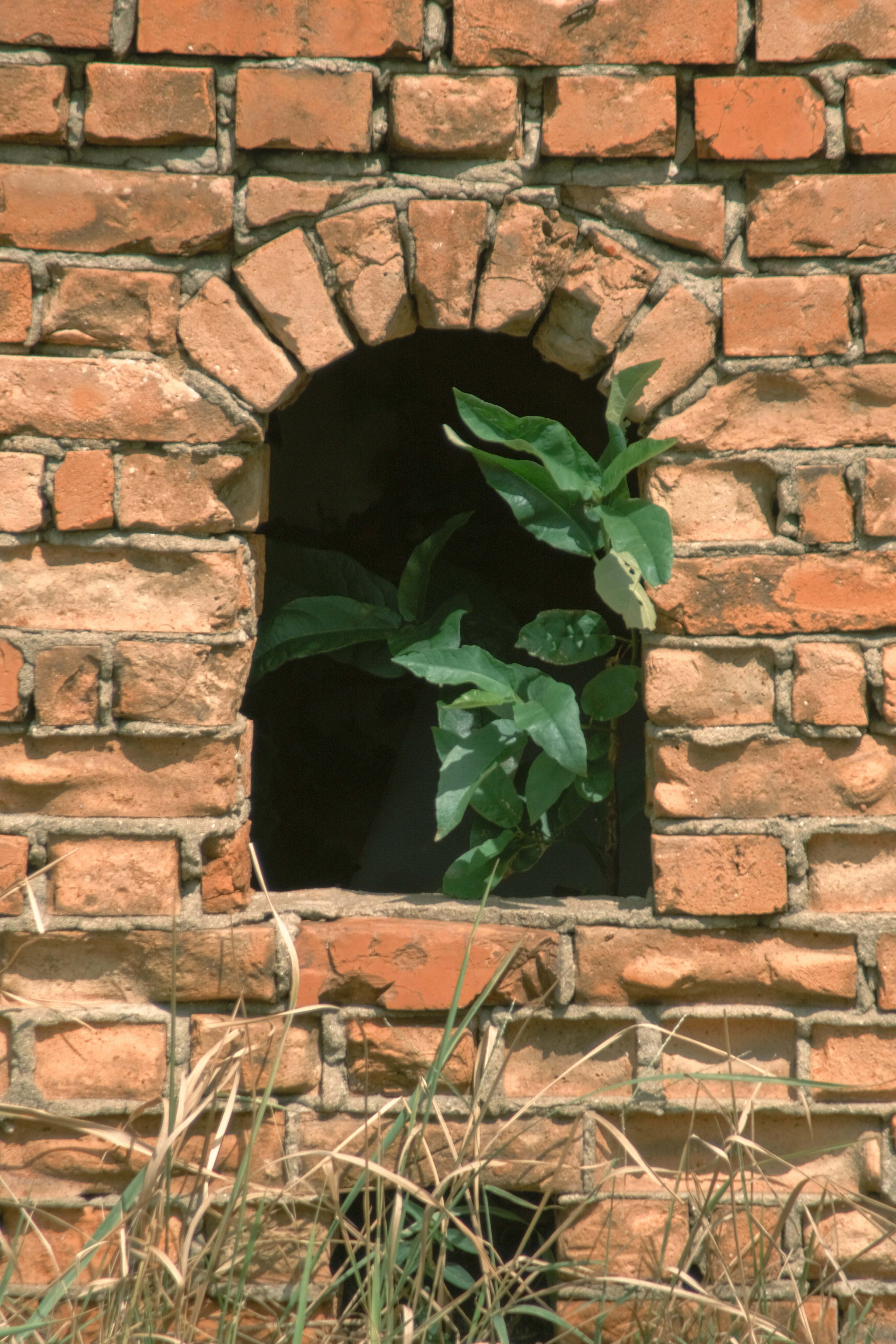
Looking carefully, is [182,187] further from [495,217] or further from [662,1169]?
[662,1169]

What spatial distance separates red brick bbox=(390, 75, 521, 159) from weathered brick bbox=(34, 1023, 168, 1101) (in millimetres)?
1270

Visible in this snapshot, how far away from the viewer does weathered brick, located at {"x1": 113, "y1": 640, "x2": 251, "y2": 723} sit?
4.68ft

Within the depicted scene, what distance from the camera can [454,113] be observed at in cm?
140

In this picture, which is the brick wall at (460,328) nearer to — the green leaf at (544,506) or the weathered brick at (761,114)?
the weathered brick at (761,114)

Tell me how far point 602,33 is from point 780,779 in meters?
1.05

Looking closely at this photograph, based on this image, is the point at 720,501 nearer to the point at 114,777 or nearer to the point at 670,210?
the point at 670,210

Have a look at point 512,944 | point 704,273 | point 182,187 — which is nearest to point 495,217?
point 704,273

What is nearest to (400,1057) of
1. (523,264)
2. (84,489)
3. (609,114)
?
(84,489)

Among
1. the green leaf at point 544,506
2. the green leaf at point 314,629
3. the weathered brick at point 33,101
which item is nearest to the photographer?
the weathered brick at point 33,101

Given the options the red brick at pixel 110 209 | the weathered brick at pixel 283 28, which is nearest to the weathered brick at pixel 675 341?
the weathered brick at pixel 283 28

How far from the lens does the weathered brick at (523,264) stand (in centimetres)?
142

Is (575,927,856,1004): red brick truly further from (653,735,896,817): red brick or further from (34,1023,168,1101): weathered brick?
(34,1023,168,1101): weathered brick

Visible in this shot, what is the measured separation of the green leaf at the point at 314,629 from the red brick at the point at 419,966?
0.47m

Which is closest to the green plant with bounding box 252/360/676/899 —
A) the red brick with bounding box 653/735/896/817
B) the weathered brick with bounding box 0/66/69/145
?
the red brick with bounding box 653/735/896/817
